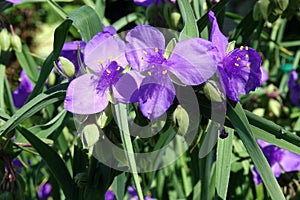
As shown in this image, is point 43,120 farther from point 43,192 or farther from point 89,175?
point 89,175

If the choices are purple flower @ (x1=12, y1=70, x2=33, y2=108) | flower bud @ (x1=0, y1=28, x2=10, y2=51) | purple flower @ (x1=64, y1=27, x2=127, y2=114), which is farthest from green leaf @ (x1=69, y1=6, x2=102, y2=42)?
purple flower @ (x1=12, y1=70, x2=33, y2=108)

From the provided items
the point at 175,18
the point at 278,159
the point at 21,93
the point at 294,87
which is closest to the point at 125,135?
the point at 175,18

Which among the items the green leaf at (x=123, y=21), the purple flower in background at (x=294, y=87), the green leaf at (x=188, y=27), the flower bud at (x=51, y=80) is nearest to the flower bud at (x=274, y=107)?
the purple flower in background at (x=294, y=87)

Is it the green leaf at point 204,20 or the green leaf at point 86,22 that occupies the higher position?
the green leaf at point 86,22

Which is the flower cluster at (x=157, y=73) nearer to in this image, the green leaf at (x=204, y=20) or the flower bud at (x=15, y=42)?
the green leaf at (x=204, y=20)

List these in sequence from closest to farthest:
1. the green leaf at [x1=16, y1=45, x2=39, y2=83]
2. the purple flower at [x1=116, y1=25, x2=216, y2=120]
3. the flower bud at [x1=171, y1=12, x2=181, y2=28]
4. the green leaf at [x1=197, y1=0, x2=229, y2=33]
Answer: the purple flower at [x1=116, y1=25, x2=216, y2=120], the green leaf at [x1=197, y1=0, x2=229, y2=33], the flower bud at [x1=171, y1=12, x2=181, y2=28], the green leaf at [x1=16, y1=45, x2=39, y2=83]

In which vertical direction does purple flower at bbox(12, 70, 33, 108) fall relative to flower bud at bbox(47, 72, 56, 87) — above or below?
below

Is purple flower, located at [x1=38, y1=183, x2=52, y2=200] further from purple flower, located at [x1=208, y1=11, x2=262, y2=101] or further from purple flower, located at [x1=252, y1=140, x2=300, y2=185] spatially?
purple flower, located at [x1=208, y1=11, x2=262, y2=101]

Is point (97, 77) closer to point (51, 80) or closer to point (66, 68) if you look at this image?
point (66, 68)
